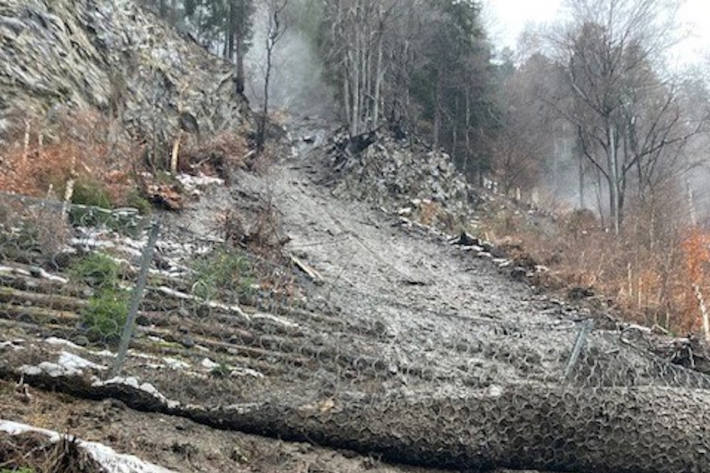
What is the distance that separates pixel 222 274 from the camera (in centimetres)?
462

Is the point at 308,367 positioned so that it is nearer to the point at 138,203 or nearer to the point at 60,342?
the point at 60,342

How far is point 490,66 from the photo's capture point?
2206 cm

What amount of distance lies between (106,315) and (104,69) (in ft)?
27.8

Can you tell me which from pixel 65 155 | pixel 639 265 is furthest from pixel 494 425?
pixel 639 265

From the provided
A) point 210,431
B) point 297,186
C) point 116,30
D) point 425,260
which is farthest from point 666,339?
point 116,30

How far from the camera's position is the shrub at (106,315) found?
3979mm

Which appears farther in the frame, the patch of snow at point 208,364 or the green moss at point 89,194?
the green moss at point 89,194

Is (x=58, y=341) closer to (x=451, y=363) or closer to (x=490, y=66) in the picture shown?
(x=451, y=363)

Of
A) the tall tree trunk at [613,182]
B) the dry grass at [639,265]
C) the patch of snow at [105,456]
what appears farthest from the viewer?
the tall tree trunk at [613,182]

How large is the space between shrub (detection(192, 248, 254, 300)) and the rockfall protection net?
0.02m

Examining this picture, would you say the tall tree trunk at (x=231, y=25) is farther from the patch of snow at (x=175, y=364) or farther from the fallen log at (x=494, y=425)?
the fallen log at (x=494, y=425)

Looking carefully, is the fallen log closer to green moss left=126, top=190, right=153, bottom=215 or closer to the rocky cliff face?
green moss left=126, top=190, right=153, bottom=215

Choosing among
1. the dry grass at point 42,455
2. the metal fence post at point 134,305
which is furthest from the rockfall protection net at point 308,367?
the dry grass at point 42,455

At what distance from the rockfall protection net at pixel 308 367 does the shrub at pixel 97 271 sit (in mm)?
13
